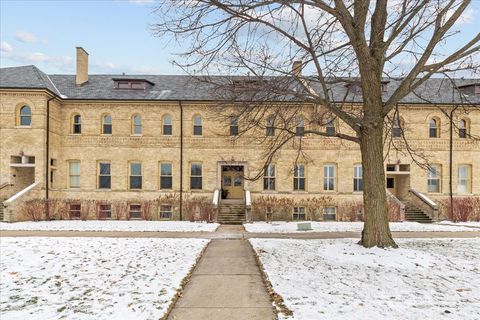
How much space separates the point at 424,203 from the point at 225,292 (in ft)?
72.1

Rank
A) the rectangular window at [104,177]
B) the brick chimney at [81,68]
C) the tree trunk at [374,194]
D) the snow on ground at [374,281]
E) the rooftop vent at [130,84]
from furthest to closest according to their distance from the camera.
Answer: the brick chimney at [81,68], the rooftop vent at [130,84], the rectangular window at [104,177], the tree trunk at [374,194], the snow on ground at [374,281]

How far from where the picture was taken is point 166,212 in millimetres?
26500

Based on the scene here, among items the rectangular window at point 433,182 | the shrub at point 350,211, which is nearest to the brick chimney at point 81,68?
the shrub at point 350,211

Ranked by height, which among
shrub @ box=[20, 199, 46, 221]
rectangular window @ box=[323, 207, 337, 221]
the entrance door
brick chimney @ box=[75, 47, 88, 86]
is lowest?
rectangular window @ box=[323, 207, 337, 221]

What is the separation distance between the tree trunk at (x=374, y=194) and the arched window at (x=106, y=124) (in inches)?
787

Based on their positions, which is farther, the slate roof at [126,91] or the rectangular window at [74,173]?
the rectangular window at [74,173]

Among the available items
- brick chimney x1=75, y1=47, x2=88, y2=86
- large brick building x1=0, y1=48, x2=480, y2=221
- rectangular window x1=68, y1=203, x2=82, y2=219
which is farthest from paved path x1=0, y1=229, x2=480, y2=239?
brick chimney x1=75, y1=47, x2=88, y2=86

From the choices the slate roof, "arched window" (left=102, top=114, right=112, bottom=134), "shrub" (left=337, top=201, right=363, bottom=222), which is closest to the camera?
"shrub" (left=337, top=201, right=363, bottom=222)

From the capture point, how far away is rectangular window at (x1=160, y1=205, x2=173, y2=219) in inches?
1042

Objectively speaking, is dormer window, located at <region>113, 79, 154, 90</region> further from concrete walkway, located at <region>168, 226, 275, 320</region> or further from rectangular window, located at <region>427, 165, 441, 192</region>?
rectangular window, located at <region>427, 165, 441, 192</region>

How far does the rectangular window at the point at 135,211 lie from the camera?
86.6 ft

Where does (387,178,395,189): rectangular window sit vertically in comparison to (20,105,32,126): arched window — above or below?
below

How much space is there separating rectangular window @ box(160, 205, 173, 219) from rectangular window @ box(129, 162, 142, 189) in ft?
7.44

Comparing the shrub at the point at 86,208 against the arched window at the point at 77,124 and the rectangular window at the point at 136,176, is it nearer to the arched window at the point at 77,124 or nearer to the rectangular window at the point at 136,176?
the rectangular window at the point at 136,176
